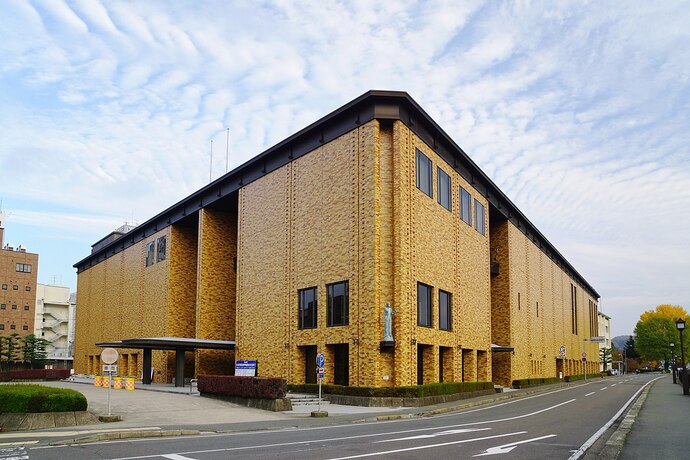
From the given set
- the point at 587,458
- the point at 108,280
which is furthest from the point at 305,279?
the point at 108,280

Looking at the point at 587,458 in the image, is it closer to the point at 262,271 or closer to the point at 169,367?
the point at 262,271

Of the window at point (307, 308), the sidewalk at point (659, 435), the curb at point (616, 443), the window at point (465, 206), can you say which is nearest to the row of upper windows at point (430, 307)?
the window at point (307, 308)

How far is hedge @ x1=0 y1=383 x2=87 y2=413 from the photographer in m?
18.9

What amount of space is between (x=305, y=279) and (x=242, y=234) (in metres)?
8.30

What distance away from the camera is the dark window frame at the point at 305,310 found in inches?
1336

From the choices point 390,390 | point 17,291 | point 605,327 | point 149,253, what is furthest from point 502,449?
point 605,327

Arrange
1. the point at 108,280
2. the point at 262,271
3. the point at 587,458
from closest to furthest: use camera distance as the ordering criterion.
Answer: the point at 587,458 → the point at 262,271 → the point at 108,280

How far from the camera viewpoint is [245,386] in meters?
27.5

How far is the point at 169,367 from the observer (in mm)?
47688

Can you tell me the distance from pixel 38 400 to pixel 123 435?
4.54 m

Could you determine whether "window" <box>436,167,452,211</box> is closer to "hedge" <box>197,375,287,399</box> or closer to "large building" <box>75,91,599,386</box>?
"large building" <box>75,91,599,386</box>

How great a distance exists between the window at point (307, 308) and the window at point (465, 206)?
1166 cm

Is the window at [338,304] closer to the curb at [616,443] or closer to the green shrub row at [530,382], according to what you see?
the curb at [616,443]

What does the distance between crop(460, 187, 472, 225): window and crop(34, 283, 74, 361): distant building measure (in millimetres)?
96469
